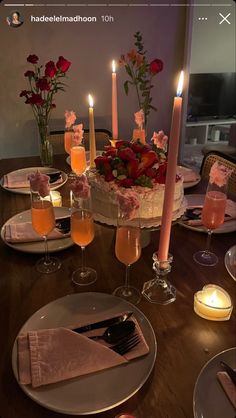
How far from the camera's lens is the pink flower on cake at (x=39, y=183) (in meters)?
0.95

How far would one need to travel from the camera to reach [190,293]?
3.07ft

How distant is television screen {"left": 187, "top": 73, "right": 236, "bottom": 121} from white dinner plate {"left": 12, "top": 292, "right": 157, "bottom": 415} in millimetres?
4145

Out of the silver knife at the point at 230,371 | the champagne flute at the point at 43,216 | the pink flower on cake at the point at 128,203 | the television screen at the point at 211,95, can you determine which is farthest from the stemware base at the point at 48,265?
the television screen at the point at 211,95

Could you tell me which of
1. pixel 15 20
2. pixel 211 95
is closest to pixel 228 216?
pixel 15 20

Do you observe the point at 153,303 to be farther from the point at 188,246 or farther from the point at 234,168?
the point at 234,168

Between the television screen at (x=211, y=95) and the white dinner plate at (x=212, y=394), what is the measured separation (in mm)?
4223

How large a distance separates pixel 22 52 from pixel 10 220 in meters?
1.83

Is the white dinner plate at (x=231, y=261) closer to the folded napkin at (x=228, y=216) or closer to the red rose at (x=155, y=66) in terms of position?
the folded napkin at (x=228, y=216)

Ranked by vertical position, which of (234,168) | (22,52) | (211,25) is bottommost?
(234,168)

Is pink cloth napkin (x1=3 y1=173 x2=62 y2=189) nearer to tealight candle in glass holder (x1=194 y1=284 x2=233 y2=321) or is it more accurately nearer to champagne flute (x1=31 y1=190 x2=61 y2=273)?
champagne flute (x1=31 y1=190 x2=61 y2=273)

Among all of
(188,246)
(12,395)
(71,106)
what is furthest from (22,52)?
(12,395)

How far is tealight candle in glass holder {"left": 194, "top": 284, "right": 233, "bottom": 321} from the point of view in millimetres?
832

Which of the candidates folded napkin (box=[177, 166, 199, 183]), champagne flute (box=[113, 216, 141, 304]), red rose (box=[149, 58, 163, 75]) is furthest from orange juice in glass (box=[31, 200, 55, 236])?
red rose (box=[149, 58, 163, 75])

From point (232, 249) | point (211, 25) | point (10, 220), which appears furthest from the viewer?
point (211, 25)
